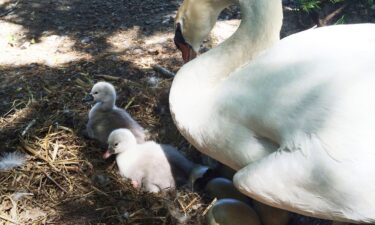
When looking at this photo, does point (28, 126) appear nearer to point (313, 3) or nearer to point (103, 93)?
point (103, 93)

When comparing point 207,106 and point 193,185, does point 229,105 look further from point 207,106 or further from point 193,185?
point 193,185

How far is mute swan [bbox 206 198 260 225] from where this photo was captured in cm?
249

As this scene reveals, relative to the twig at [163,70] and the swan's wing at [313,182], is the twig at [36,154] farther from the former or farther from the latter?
the swan's wing at [313,182]

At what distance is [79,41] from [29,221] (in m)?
2.05

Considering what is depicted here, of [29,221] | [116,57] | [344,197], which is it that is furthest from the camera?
[116,57]

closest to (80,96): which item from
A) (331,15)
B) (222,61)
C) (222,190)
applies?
(222,190)

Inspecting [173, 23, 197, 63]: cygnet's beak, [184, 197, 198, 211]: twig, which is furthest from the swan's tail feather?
[173, 23, 197, 63]: cygnet's beak

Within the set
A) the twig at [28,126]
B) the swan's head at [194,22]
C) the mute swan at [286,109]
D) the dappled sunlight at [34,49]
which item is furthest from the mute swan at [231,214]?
the dappled sunlight at [34,49]

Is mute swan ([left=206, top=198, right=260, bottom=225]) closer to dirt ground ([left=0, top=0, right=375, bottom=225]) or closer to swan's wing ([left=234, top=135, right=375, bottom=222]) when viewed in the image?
dirt ground ([left=0, top=0, right=375, bottom=225])

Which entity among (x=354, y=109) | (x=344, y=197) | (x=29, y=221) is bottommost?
(x=29, y=221)

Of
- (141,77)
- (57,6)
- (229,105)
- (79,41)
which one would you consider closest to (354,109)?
(229,105)

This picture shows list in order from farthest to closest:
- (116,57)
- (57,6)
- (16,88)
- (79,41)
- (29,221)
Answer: (57,6), (79,41), (116,57), (16,88), (29,221)

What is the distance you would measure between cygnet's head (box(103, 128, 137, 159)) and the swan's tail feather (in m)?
0.49

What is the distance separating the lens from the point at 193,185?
2914 mm
